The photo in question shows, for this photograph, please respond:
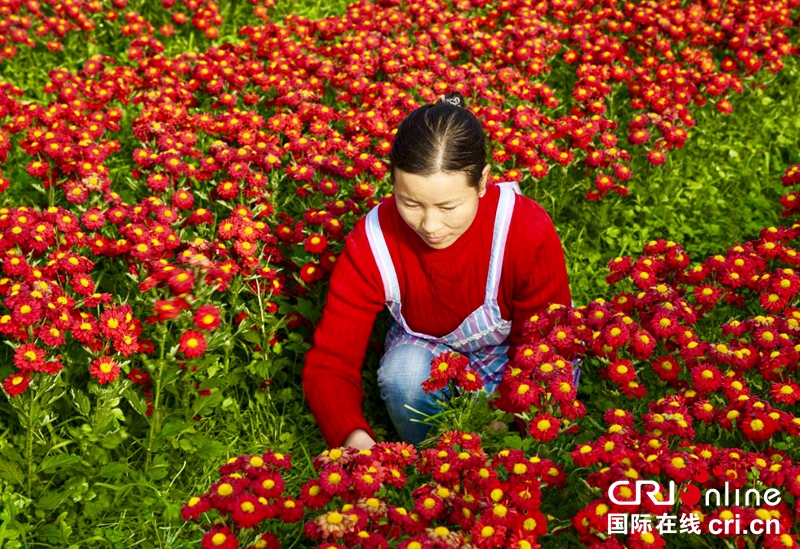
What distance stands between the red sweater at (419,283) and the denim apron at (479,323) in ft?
0.07

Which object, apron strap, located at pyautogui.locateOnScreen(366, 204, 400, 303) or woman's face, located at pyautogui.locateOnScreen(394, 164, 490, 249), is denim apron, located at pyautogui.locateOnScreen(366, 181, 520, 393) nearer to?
apron strap, located at pyautogui.locateOnScreen(366, 204, 400, 303)

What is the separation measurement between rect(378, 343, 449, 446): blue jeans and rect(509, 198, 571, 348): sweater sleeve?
0.42 m

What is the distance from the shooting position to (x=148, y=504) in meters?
3.07

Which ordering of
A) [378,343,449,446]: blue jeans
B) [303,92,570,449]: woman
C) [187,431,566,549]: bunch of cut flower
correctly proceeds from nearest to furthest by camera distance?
[187,431,566,549]: bunch of cut flower → [303,92,570,449]: woman → [378,343,449,446]: blue jeans

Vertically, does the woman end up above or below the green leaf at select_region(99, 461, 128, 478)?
above

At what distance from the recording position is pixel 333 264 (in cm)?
357

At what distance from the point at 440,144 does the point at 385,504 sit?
1093mm

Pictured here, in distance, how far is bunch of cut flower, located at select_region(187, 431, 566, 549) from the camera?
2055 mm

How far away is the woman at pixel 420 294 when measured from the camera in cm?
311

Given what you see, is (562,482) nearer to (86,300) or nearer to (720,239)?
(86,300)

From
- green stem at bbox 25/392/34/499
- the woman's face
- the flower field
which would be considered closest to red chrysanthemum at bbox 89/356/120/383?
the flower field

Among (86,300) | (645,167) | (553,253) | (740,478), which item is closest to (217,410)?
(86,300)

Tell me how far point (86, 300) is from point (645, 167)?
309 centimetres

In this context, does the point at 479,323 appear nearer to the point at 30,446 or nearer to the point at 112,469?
the point at 112,469
